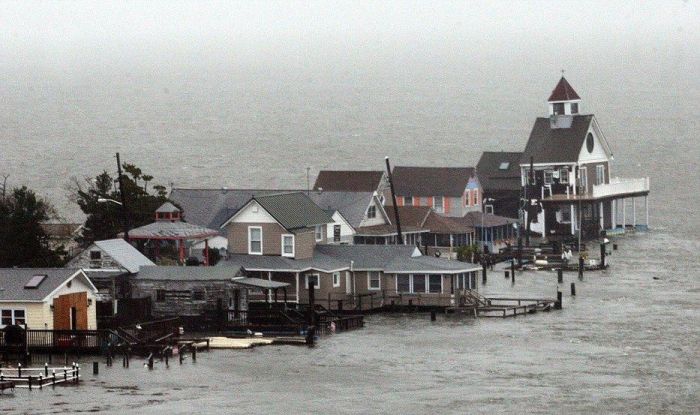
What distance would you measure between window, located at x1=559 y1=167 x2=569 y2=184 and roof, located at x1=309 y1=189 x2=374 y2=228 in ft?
86.8

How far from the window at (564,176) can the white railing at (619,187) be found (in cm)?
195

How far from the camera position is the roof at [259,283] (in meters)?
78.6

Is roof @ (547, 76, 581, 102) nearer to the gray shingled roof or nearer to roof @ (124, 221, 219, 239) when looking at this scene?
the gray shingled roof

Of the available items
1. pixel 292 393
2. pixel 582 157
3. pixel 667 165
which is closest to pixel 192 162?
pixel 667 165

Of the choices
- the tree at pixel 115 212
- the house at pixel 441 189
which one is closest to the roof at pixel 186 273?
the tree at pixel 115 212

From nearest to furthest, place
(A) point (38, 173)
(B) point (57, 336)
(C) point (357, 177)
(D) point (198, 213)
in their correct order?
(B) point (57, 336), (D) point (198, 213), (C) point (357, 177), (A) point (38, 173)

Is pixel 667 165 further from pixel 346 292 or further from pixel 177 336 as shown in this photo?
pixel 177 336

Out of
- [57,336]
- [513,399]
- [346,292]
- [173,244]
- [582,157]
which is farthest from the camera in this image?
[582,157]

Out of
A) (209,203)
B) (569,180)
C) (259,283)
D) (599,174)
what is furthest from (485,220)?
(259,283)

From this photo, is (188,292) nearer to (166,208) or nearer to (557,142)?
(166,208)

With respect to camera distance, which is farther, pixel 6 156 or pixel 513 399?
pixel 6 156

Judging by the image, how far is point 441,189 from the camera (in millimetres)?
117250

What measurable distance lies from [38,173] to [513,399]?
115331mm

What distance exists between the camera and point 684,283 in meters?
96.1
